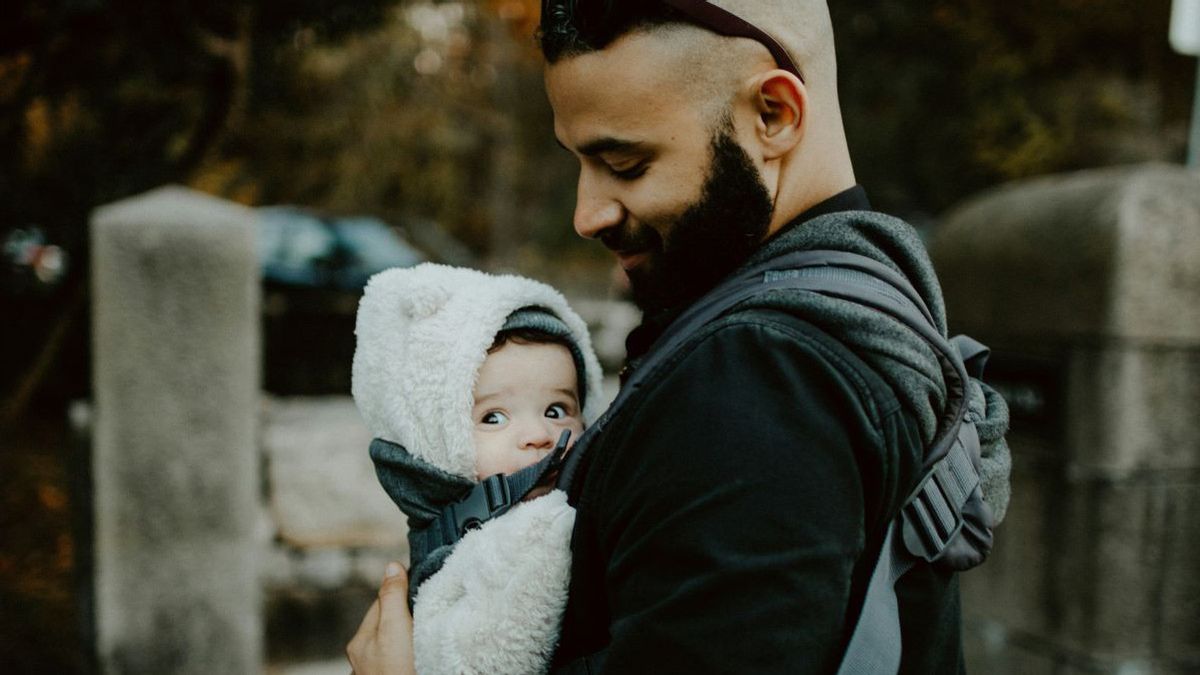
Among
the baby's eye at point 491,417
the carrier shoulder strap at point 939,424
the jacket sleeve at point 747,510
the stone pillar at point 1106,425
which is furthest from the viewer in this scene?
the stone pillar at point 1106,425

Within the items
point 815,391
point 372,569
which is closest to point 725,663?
point 815,391

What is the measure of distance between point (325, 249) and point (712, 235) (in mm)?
9253

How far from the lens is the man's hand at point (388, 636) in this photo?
4.82ft

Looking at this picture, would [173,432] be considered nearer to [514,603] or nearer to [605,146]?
[514,603]

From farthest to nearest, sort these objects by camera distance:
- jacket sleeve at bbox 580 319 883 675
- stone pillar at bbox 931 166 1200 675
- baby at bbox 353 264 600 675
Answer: stone pillar at bbox 931 166 1200 675, baby at bbox 353 264 600 675, jacket sleeve at bbox 580 319 883 675

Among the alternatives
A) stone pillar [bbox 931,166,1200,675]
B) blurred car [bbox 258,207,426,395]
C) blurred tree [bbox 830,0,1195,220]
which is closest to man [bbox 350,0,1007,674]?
stone pillar [bbox 931,166,1200,675]

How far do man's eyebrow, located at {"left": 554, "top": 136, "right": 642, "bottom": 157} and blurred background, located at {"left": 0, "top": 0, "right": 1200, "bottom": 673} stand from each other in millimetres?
2779

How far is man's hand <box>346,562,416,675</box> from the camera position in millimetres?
1468

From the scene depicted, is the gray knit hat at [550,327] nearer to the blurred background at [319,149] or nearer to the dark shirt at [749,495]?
the dark shirt at [749,495]

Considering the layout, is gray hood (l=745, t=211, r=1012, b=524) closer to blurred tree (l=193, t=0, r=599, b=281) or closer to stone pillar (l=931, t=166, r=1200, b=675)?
stone pillar (l=931, t=166, r=1200, b=675)

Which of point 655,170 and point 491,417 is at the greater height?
point 655,170

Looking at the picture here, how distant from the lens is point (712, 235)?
1260 millimetres

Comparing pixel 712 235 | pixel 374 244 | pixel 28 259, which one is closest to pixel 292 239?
pixel 374 244

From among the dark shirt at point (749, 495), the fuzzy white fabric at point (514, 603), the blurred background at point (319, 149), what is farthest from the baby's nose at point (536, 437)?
the blurred background at point (319, 149)
